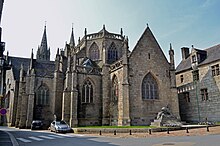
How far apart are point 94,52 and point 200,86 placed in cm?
1769

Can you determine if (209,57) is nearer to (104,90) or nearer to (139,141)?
(104,90)

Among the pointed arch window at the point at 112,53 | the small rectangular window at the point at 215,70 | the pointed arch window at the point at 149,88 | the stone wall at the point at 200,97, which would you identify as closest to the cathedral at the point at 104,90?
the pointed arch window at the point at 149,88

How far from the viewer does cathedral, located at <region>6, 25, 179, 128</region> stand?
81.0 ft

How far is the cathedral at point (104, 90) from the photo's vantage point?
24688mm

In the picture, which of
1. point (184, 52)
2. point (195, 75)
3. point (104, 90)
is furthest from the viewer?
point (184, 52)

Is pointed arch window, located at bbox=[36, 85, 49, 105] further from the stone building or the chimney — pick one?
the chimney

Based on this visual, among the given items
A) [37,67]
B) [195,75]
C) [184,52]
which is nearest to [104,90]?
[195,75]

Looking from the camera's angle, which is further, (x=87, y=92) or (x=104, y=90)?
(x=87, y=92)

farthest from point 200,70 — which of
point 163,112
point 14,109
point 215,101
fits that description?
point 14,109

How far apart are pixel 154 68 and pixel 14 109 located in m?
23.3

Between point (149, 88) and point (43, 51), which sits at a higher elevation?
point (43, 51)

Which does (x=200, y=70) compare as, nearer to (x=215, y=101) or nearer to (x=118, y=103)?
(x=215, y=101)

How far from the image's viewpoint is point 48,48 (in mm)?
62062

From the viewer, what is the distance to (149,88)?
25812mm
